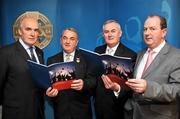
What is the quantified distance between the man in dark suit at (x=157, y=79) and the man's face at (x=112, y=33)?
1.59 feet

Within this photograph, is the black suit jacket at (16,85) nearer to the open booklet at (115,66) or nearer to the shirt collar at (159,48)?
the open booklet at (115,66)

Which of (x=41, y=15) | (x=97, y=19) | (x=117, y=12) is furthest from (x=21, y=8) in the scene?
(x=117, y=12)

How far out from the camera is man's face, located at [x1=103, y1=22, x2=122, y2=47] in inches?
110

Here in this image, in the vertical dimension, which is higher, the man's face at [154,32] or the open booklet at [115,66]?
the man's face at [154,32]

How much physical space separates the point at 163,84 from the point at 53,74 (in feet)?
2.76

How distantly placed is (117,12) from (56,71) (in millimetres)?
1281

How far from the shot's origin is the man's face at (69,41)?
2.85 meters

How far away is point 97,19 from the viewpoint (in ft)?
11.2

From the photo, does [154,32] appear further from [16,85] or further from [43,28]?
[43,28]

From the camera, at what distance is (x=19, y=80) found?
2502mm

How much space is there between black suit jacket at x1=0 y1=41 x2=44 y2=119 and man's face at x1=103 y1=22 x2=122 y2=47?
0.78 m

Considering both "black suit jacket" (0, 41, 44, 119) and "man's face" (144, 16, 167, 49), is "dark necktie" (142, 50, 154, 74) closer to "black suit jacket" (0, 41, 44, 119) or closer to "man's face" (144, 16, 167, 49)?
"man's face" (144, 16, 167, 49)

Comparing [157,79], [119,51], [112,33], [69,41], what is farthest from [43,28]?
[157,79]

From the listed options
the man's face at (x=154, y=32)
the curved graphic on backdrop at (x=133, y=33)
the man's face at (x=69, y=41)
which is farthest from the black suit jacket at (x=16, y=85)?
the curved graphic on backdrop at (x=133, y=33)
